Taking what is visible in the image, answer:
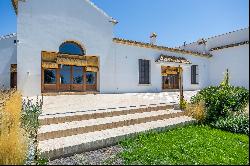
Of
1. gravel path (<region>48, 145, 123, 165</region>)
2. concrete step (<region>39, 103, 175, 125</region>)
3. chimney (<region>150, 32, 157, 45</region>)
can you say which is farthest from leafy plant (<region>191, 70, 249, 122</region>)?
chimney (<region>150, 32, 157, 45</region>)

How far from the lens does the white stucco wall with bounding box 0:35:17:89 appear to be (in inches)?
766

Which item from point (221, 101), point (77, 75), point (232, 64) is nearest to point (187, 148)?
point (221, 101)

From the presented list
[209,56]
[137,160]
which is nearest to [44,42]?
[137,160]

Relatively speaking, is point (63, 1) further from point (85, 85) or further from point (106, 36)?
point (85, 85)

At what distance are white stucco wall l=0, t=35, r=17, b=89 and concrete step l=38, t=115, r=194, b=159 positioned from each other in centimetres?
1432

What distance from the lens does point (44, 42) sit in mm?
14781

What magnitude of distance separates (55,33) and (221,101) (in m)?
10.2

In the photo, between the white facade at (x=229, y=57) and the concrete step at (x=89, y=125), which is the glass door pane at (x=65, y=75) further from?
the white facade at (x=229, y=57)

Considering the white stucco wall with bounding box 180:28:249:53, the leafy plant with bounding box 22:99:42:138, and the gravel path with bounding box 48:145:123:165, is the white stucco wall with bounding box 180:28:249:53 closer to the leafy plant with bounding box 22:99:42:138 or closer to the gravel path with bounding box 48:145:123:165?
the gravel path with bounding box 48:145:123:165

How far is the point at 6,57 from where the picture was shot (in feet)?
64.7

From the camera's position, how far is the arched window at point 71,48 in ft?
51.5

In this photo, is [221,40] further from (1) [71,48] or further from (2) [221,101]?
(2) [221,101]

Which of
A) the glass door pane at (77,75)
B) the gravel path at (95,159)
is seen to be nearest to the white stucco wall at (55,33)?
the glass door pane at (77,75)

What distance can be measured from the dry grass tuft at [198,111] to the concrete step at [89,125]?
1232 mm
